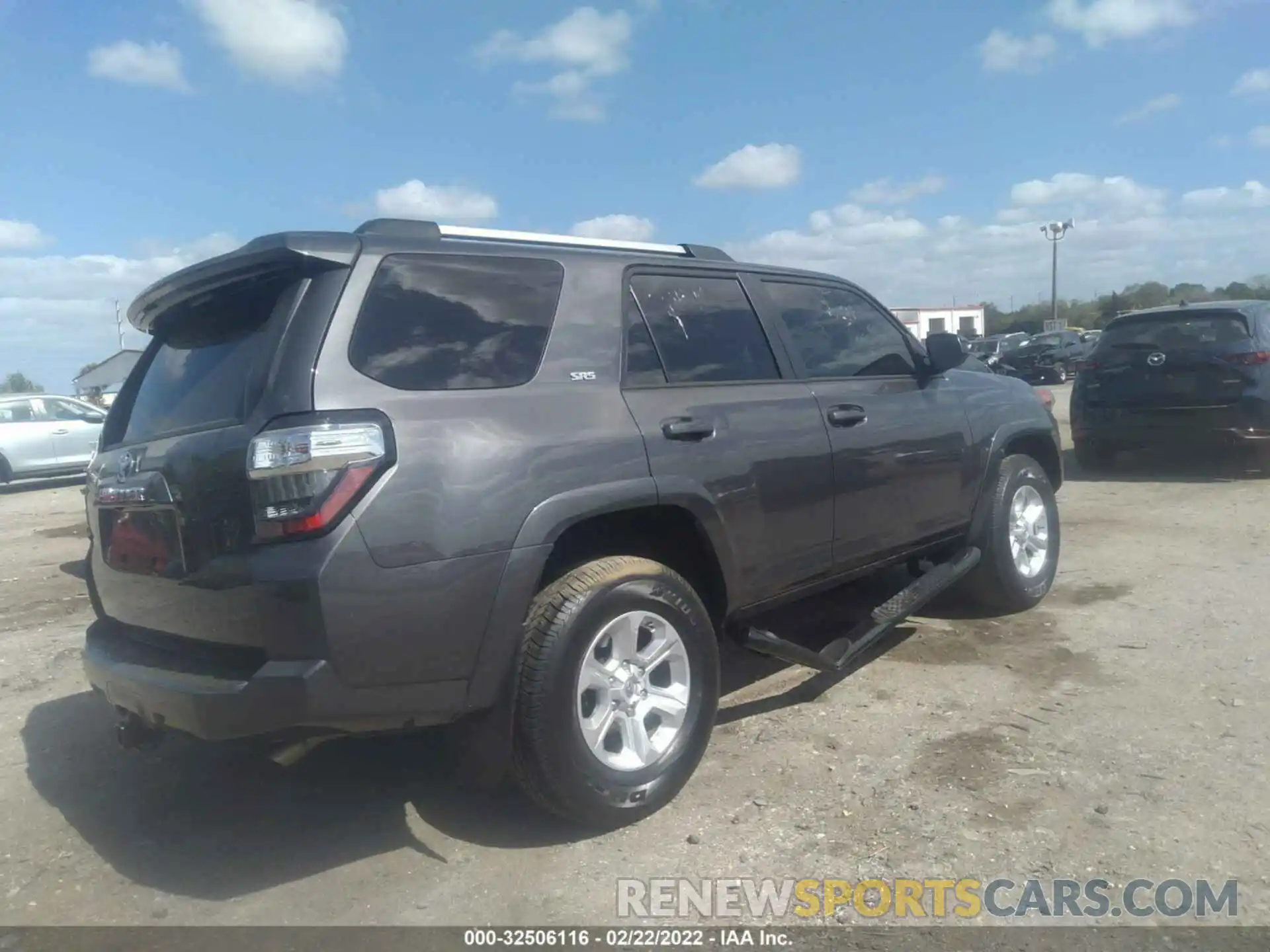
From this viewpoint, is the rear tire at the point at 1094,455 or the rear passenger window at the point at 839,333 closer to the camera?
the rear passenger window at the point at 839,333

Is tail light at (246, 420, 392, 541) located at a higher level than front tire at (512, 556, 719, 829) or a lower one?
higher

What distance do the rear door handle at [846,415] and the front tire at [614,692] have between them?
1.11 m

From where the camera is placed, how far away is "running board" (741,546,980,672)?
12.2 feet

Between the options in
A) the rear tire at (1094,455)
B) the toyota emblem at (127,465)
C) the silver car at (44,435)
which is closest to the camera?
the toyota emblem at (127,465)

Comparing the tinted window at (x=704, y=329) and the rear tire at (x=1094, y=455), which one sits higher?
the tinted window at (x=704, y=329)

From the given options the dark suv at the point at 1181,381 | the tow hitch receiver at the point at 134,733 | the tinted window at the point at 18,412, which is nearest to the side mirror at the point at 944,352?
the tow hitch receiver at the point at 134,733

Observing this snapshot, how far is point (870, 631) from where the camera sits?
4.18m

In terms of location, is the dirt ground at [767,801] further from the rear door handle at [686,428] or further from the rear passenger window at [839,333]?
the rear passenger window at [839,333]

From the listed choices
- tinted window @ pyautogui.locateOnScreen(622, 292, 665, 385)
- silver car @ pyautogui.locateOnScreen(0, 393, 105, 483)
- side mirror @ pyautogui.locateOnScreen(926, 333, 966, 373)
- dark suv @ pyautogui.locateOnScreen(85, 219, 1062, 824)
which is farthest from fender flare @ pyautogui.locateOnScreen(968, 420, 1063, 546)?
silver car @ pyautogui.locateOnScreen(0, 393, 105, 483)

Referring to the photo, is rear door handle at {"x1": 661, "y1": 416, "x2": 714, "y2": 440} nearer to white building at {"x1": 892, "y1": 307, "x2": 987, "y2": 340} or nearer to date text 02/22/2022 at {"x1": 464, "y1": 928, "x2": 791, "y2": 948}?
date text 02/22/2022 at {"x1": 464, "y1": 928, "x2": 791, "y2": 948}

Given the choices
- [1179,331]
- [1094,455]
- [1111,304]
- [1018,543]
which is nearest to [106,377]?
[1094,455]

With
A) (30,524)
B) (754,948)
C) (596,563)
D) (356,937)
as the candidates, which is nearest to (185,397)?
(596,563)

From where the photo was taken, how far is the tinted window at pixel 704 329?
144 inches

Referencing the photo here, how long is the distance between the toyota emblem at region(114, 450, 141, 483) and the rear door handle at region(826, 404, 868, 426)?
2.51 m
